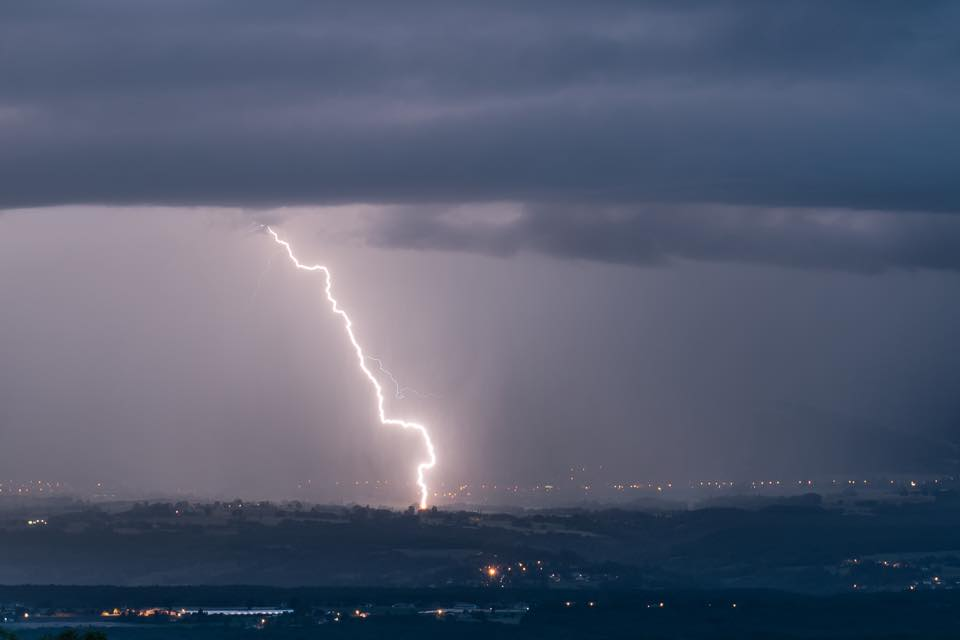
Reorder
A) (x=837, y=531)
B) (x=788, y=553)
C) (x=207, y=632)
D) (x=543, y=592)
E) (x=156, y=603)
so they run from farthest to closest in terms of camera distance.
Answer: (x=837, y=531) < (x=788, y=553) < (x=543, y=592) < (x=156, y=603) < (x=207, y=632)

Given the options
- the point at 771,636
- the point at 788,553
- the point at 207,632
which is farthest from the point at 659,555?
the point at 207,632

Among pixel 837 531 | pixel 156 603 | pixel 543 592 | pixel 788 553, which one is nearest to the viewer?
pixel 156 603

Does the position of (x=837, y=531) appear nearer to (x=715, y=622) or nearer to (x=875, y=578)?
(x=875, y=578)

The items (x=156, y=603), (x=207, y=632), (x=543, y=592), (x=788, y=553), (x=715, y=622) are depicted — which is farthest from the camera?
(x=788, y=553)

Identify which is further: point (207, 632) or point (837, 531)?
point (837, 531)

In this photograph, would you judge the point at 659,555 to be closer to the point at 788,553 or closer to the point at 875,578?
the point at 788,553

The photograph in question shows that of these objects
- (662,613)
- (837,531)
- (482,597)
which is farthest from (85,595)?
(837,531)

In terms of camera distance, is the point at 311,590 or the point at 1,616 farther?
the point at 311,590

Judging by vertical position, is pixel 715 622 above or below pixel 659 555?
below

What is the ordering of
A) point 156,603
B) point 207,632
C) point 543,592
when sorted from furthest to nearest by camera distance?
1. point 543,592
2. point 156,603
3. point 207,632
